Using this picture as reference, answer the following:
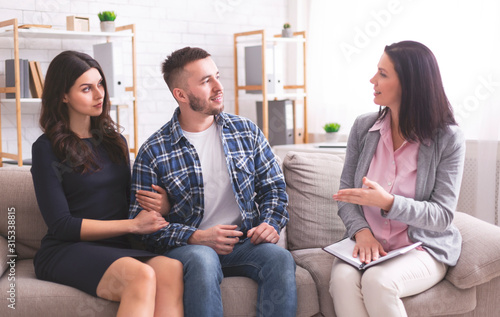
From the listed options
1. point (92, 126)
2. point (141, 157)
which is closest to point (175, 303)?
point (141, 157)

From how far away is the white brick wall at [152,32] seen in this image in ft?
12.5

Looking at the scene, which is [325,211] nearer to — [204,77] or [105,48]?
[204,77]

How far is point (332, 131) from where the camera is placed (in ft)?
13.5

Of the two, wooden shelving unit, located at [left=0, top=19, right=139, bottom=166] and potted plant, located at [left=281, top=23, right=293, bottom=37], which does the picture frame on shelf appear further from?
potted plant, located at [left=281, top=23, right=293, bottom=37]

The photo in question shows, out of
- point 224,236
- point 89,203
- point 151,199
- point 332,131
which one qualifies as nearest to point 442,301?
point 224,236

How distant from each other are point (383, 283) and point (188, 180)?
2.52ft

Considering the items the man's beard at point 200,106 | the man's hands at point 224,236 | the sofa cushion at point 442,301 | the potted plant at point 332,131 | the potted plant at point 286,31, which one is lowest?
the sofa cushion at point 442,301

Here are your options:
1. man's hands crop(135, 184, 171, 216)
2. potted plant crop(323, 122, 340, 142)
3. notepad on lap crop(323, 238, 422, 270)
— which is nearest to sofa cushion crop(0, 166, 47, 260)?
man's hands crop(135, 184, 171, 216)

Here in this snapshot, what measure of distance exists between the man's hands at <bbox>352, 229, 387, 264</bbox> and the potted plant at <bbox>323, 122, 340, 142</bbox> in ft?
7.01

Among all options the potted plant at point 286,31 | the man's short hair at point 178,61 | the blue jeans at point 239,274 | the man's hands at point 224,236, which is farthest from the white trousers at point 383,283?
the potted plant at point 286,31

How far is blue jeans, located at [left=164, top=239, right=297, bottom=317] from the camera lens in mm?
1801

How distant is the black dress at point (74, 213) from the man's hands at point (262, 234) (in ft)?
1.17

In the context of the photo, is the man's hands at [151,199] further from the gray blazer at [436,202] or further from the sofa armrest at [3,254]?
the gray blazer at [436,202]

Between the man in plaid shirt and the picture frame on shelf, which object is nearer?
the man in plaid shirt
